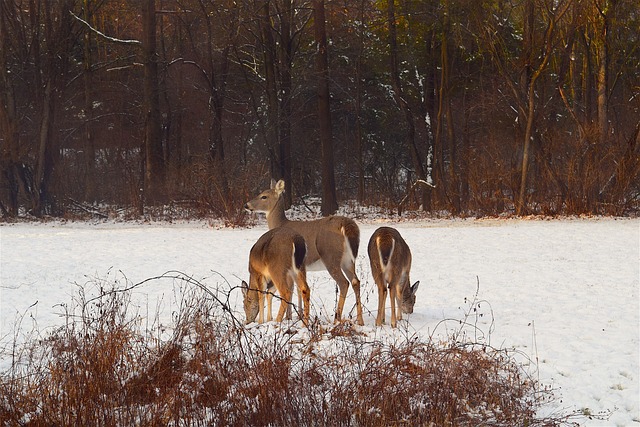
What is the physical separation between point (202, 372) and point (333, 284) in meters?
6.90

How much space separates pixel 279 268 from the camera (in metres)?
9.15

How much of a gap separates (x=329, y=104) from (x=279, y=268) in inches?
865

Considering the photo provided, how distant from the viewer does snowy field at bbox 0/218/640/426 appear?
26.2 feet

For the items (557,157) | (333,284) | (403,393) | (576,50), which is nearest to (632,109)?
(576,50)

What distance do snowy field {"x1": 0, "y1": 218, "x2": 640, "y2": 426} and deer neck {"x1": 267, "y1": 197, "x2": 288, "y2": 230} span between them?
45.9 inches

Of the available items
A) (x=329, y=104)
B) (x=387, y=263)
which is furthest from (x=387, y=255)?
(x=329, y=104)

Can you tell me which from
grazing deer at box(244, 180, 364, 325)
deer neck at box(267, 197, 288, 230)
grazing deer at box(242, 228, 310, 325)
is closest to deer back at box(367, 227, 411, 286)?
grazing deer at box(244, 180, 364, 325)

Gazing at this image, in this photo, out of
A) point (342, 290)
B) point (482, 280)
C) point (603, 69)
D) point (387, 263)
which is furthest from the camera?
point (603, 69)

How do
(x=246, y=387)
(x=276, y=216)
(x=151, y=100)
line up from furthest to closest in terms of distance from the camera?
(x=151, y=100), (x=276, y=216), (x=246, y=387)

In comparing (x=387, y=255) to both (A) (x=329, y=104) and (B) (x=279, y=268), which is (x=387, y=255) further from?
(A) (x=329, y=104)

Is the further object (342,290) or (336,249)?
(336,249)

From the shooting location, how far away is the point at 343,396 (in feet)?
20.4

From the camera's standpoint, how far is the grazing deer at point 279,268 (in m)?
9.08

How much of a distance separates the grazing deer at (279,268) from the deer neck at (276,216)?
3986mm
